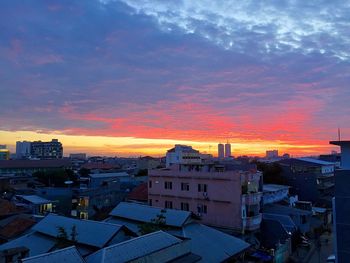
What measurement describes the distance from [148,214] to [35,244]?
6.42 meters

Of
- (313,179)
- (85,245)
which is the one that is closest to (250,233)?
(85,245)

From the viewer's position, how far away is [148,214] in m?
20.4

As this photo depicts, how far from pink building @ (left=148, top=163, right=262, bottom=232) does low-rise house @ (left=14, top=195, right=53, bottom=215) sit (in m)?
9.56

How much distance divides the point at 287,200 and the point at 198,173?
12.2 meters

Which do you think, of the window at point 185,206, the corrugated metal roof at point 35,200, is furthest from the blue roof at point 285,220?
the corrugated metal roof at point 35,200

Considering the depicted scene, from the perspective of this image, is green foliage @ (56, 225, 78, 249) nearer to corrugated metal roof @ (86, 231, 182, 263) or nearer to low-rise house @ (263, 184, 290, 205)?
corrugated metal roof @ (86, 231, 182, 263)

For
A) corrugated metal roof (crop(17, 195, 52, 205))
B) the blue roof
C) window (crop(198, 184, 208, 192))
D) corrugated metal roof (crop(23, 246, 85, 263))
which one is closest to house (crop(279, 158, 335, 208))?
the blue roof

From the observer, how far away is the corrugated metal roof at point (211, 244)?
54.2 ft

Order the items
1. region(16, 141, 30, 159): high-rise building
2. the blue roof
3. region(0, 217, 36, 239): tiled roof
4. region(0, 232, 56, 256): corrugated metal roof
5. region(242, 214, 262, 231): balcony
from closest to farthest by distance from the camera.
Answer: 1. region(0, 232, 56, 256): corrugated metal roof
2. region(0, 217, 36, 239): tiled roof
3. region(242, 214, 262, 231): balcony
4. the blue roof
5. region(16, 141, 30, 159): high-rise building

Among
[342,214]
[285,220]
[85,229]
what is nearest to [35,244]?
[85,229]

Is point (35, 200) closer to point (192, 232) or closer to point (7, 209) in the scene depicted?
point (7, 209)

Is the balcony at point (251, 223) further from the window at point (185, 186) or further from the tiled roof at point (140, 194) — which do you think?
the tiled roof at point (140, 194)

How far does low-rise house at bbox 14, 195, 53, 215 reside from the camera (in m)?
28.8

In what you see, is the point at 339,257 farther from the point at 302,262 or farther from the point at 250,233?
the point at 250,233
